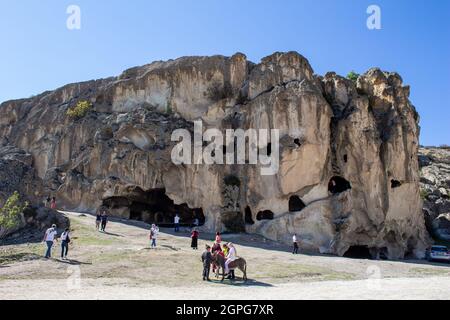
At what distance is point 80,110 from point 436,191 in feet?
151

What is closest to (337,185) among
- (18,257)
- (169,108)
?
(169,108)

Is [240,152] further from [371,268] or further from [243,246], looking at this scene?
[371,268]

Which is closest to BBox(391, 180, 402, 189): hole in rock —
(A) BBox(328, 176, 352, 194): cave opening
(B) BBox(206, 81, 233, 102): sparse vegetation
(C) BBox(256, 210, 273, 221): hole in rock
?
(A) BBox(328, 176, 352, 194): cave opening

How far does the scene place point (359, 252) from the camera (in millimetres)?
43438

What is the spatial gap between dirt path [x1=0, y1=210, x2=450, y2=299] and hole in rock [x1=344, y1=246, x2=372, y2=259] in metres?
14.4

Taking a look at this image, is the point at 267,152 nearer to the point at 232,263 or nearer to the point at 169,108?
the point at 169,108

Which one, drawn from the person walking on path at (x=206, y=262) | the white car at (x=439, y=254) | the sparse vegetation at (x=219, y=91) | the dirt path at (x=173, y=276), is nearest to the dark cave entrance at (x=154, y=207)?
the sparse vegetation at (x=219, y=91)

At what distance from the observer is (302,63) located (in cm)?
4441

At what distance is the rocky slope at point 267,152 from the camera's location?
4009 centimetres

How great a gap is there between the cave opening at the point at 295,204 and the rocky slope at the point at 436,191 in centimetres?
2072

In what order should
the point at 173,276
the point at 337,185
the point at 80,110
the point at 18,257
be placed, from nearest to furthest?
1. the point at 173,276
2. the point at 18,257
3. the point at 337,185
4. the point at 80,110

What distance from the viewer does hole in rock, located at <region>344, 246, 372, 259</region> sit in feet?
140

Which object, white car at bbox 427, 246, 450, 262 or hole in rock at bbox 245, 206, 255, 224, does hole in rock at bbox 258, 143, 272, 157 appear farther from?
white car at bbox 427, 246, 450, 262

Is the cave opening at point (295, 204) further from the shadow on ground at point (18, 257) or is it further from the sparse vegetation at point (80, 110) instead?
the sparse vegetation at point (80, 110)
